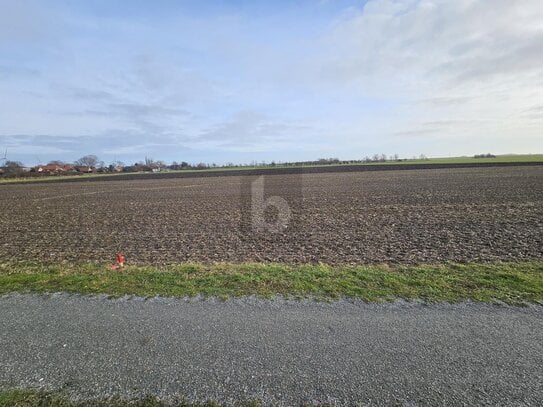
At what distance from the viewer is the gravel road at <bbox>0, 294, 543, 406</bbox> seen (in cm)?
311

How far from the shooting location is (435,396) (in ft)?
9.80

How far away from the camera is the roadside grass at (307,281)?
5.41 meters

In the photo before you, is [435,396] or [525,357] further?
[525,357]

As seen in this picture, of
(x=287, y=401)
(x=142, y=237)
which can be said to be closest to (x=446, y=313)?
(x=287, y=401)

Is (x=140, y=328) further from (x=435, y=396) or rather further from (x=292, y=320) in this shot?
(x=435, y=396)

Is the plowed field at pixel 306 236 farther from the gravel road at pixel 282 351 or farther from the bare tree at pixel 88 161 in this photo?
the bare tree at pixel 88 161

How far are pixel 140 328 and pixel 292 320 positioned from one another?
2320mm

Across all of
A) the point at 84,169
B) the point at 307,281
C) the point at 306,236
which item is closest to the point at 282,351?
the point at 307,281

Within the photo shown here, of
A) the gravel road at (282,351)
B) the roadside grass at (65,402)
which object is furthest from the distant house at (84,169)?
the roadside grass at (65,402)

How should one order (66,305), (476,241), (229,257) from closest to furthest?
(66,305) < (229,257) < (476,241)

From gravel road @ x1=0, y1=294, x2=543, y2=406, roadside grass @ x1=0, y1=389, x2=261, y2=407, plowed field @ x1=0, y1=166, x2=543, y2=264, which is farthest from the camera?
plowed field @ x1=0, y1=166, x2=543, y2=264

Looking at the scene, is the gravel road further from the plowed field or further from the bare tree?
the bare tree

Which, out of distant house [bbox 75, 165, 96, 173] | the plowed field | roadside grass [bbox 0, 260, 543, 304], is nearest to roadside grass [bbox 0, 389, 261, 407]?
roadside grass [bbox 0, 260, 543, 304]

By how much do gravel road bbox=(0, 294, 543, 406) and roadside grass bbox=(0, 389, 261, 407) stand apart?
0.09 meters
